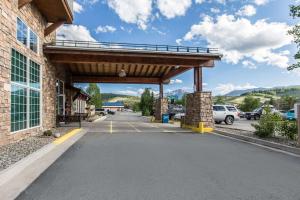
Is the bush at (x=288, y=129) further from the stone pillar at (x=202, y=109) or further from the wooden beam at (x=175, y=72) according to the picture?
the wooden beam at (x=175, y=72)

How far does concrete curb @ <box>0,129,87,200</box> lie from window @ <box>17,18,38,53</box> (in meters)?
5.78

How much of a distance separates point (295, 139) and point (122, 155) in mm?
7974

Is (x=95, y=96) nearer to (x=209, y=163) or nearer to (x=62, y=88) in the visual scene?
(x=62, y=88)

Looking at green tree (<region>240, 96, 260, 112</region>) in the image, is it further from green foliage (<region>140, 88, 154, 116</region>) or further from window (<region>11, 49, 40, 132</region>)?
window (<region>11, 49, 40, 132</region>)

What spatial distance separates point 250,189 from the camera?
19.8ft

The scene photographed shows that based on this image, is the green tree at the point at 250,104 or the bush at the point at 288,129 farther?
the green tree at the point at 250,104

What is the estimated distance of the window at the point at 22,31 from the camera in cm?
1328

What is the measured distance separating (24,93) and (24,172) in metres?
7.56

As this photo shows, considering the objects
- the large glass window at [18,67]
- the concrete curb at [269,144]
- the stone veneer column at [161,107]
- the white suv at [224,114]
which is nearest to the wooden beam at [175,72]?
the stone veneer column at [161,107]

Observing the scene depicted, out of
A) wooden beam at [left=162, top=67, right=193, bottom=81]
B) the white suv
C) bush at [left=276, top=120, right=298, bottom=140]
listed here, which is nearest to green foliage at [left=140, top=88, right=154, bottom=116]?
wooden beam at [left=162, top=67, right=193, bottom=81]

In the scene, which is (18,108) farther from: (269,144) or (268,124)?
(268,124)

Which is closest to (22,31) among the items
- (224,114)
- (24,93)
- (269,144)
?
(24,93)

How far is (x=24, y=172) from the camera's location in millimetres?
7395

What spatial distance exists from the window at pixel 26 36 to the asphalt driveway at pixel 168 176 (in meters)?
6.19
